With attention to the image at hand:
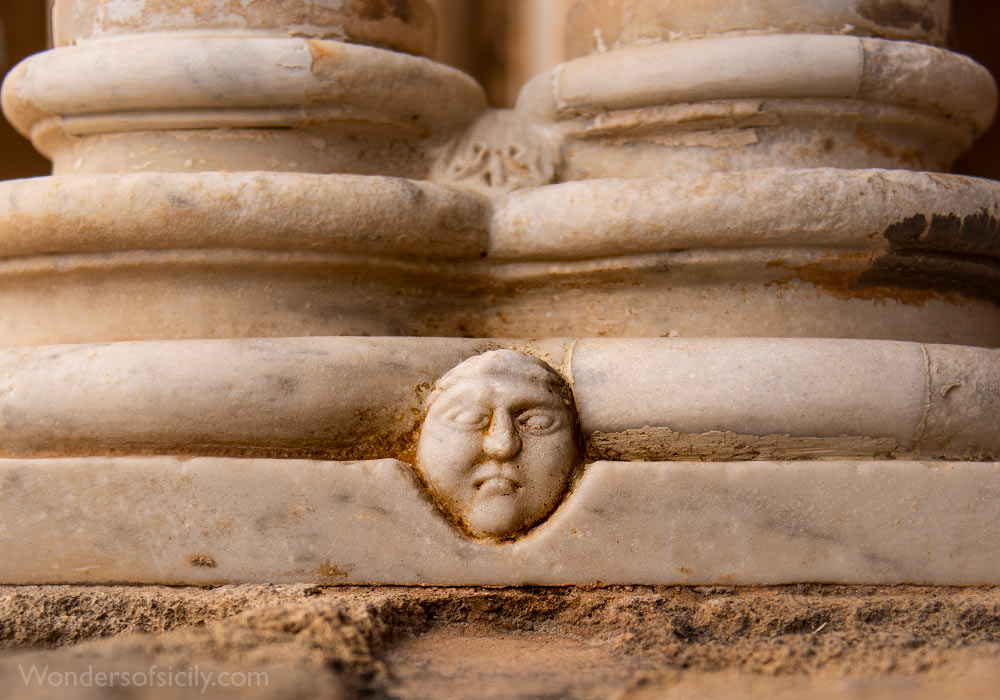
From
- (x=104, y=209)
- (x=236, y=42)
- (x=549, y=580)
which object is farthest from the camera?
(x=236, y=42)

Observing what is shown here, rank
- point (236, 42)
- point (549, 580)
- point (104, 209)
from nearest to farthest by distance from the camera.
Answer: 1. point (549, 580)
2. point (104, 209)
3. point (236, 42)

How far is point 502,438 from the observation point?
1.19m

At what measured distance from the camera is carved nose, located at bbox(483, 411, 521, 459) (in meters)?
1.19

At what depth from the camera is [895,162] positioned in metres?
1.56

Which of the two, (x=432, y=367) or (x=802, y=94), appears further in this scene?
(x=802, y=94)

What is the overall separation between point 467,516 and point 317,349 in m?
0.32

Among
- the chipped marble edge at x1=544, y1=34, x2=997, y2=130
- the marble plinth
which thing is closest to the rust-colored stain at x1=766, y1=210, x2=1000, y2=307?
the marble plinth

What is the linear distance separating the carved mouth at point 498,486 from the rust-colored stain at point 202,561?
380mm

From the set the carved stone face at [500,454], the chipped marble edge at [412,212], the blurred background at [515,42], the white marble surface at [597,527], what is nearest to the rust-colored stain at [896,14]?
the chipped marble edge at [412,212]

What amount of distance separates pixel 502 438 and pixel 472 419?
0.05 m

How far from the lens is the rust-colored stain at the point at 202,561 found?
1.22 m

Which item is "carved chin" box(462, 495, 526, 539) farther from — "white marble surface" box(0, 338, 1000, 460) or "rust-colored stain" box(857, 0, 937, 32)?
"rust-colored stain" box(857, 0, 937, 32)

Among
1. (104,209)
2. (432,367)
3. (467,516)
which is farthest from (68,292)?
(467,516)

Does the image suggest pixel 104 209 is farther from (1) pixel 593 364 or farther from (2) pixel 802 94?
(2) pixel 802 94
